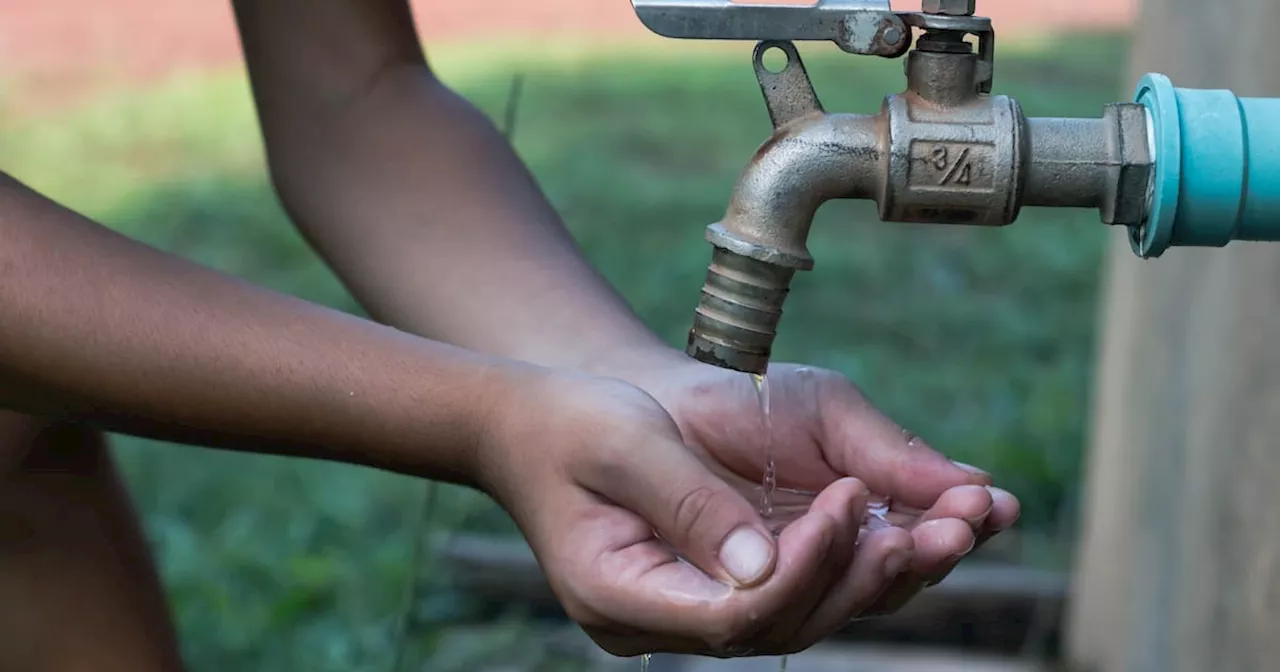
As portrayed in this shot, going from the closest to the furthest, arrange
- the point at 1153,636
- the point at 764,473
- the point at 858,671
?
1. the point at 764,473
2. the point at 1153,636
3. the point at 858,671

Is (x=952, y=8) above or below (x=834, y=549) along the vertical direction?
above

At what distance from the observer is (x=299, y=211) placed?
4.40 feet

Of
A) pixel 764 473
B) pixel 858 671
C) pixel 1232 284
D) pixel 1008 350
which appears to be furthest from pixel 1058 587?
pixel 764 473

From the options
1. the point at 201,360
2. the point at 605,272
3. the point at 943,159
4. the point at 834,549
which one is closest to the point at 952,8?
the point at 943,159

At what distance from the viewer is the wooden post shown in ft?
4.68

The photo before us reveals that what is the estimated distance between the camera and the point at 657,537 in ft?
3.22

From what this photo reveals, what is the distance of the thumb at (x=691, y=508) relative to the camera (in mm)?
918

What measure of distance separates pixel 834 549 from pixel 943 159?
0.71 ft

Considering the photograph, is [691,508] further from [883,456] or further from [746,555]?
[883,456]

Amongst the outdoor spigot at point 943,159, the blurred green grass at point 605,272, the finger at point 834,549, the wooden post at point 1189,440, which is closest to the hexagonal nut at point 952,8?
the outdoor spigot at point 943,159

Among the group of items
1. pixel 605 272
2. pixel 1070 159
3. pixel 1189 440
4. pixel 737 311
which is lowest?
pixel 605 272

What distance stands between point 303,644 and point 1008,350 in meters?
1.41

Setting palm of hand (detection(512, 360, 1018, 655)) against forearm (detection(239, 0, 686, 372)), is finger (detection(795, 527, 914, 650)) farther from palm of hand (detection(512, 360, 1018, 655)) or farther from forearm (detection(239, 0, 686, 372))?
forearm (detection(239, 0, 686, 372))

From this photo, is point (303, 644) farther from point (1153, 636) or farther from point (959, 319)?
point (959, 319)
